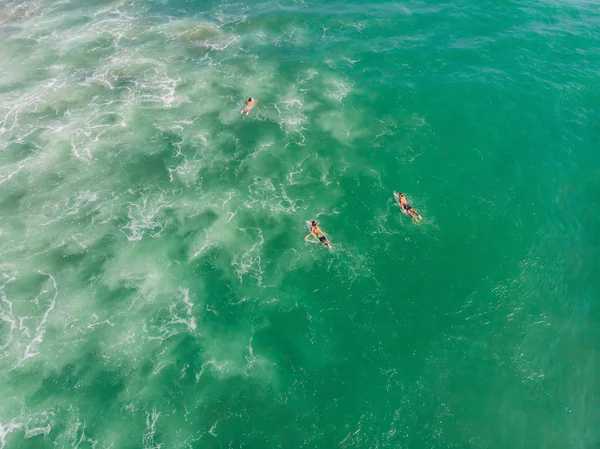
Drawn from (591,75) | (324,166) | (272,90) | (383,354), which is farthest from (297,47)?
(383,354)

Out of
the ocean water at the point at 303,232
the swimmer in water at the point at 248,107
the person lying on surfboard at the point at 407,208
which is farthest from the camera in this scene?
the swimmer in water at the point at 248,107

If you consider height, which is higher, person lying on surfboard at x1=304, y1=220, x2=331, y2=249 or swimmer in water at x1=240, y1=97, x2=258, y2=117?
swimmer in water at x1=240, y1=97, x2=258, y2=117

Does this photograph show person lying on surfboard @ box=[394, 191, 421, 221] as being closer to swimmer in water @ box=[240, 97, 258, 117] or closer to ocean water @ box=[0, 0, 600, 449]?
ocean water @ box=[0, 0, 600, 449]

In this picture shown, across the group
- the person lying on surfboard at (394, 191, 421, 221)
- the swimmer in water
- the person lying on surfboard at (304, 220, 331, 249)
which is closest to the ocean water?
the person lying on surfboard at (394, 191, 421, 221)

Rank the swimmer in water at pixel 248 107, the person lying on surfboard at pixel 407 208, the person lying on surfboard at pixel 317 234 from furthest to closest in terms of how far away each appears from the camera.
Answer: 1. the swimmer in water at pixel 248 107
2. the person lying on surfboard at pixel 407 208
3. the person lying on surfboard at pixel 317 234

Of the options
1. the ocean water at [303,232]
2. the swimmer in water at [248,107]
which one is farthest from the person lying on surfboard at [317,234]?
the swimmer in water at [248,107]

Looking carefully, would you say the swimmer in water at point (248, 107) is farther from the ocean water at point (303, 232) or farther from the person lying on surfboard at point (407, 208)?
the person lying on surfboard at point (407, 208)

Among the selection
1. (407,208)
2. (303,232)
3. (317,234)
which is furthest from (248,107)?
(407,208)

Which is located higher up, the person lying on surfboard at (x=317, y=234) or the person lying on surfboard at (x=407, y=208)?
the person lying on surfboard at (x=407, y=208)

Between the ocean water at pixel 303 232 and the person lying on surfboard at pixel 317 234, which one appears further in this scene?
the person lying on surfboard at pixel 317 234
